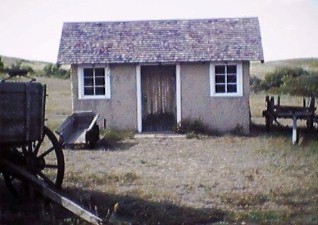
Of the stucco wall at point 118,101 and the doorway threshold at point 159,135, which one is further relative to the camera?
the stucco wall at point 118,101

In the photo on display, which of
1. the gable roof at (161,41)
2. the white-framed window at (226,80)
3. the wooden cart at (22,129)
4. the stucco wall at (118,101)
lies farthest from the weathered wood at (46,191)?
the white-framed window at (226,80)

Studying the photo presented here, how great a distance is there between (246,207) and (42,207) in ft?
11.2

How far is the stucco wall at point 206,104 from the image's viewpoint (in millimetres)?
19922

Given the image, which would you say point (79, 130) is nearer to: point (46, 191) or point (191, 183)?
point (191, 183)

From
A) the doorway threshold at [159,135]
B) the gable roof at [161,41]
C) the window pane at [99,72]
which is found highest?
the gable roof at [161,41]

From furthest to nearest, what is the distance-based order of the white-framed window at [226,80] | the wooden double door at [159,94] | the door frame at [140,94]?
the wooden double door at [159,94]
the door frame at [140,94]
the white-framed window at [226,80]

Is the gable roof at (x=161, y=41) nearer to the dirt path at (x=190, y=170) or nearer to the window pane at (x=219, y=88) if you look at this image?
the window pane at (x=219, y=88)

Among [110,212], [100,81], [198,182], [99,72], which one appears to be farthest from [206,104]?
[110,212]

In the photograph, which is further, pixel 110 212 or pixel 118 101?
pixel 118 101

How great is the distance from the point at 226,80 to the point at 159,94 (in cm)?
267

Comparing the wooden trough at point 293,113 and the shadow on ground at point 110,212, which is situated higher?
the wooden trough at point 293,113

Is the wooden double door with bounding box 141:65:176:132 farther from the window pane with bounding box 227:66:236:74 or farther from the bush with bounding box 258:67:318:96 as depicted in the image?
the bush with bounding box 258:67:318:96

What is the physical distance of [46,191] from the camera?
8.43 m

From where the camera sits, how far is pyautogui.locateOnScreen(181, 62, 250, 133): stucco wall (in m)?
19.9
